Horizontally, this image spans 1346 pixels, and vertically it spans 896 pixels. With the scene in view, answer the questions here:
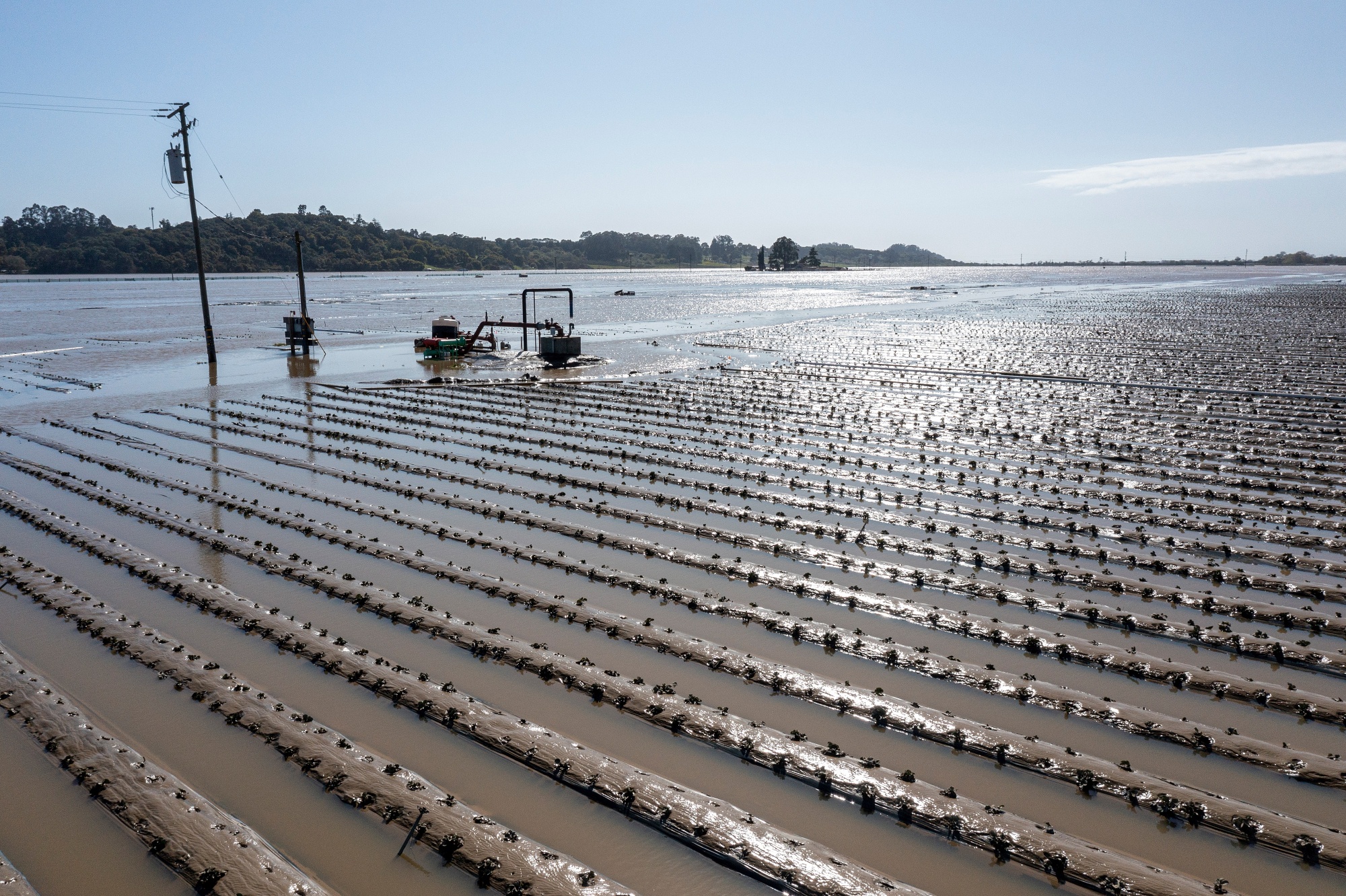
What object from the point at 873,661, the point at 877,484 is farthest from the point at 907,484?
the point at 873,661

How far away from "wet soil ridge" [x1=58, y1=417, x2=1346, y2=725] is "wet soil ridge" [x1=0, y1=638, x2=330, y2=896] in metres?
4.98

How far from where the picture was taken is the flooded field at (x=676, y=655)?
5.05 m

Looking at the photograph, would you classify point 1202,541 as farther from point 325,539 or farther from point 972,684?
point 325,539

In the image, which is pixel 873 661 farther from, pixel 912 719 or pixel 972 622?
pixel 972 622

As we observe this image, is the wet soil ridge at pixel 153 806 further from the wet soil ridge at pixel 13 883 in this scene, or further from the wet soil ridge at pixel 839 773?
the wet soil ridge at pixel 839 773

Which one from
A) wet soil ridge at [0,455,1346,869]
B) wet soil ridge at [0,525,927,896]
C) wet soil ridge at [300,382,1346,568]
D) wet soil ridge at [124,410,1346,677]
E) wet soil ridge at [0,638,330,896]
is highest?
wet soil ridge at [300,382,1346,568]

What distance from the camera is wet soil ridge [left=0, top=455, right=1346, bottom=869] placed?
202 inches

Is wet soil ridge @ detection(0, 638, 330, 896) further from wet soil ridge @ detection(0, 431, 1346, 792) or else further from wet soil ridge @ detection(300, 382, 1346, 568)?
wet soil ridge @ detection(300, 382, 1346, 568)

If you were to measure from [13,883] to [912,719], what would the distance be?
6.04 meters

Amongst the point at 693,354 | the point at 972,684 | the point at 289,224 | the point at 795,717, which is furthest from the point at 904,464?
the point at 289,224

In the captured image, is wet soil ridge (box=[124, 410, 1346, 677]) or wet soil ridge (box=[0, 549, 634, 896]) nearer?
wet soil ridge (box=[0, 549, 634, 896])

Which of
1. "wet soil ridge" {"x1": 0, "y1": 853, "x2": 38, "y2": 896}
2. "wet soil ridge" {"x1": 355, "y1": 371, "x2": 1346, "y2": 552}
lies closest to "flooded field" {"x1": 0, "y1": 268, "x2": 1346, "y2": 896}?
"wet soil ridge" {"x1": 0, "y1": 853, "x2": 38, "y2": 896}

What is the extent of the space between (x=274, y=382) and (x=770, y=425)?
16752 mm

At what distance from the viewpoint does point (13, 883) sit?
4.70 m
